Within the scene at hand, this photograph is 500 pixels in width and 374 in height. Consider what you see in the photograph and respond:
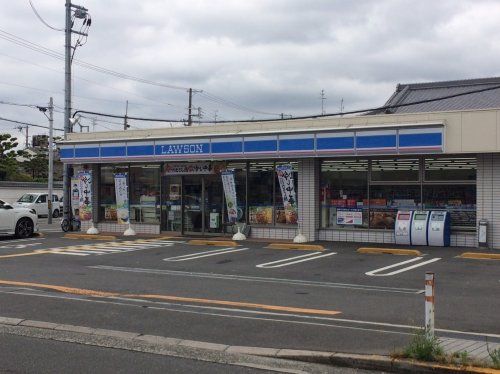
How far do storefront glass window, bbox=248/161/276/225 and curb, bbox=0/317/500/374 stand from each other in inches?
519

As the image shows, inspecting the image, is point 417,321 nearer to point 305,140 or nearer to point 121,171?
point 305,140

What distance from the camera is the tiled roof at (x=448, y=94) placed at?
2664cm

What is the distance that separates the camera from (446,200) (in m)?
17.8

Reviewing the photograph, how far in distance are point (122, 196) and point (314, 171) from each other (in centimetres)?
847

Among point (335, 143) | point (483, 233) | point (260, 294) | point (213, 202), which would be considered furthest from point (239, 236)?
point (260, 294)

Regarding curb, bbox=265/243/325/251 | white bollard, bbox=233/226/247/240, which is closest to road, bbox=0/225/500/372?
curb, bbox=265/243/325/251

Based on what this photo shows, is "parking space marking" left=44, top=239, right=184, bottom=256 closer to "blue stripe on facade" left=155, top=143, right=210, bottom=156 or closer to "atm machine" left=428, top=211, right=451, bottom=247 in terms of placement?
"blue stripe on facade" left=155, top=143, right=210, bottom=156

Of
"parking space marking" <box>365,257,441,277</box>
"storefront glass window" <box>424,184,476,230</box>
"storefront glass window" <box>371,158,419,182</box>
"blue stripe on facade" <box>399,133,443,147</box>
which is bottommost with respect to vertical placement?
"parking space marking" <box>365,257,441,277</box>

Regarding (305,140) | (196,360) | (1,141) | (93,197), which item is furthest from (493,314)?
(1,141)

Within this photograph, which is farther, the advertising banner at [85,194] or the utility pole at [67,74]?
the utility pole at [67,74]

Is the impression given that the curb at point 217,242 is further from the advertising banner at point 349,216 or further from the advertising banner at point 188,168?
the advertising banner at point 349,216

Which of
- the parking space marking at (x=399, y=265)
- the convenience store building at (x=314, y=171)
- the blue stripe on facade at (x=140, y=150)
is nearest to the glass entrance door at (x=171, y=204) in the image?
the convenience store building at (x=314, y=171)

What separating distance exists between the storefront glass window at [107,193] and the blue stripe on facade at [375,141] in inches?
435

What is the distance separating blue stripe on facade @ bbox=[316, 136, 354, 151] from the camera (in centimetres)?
1800
